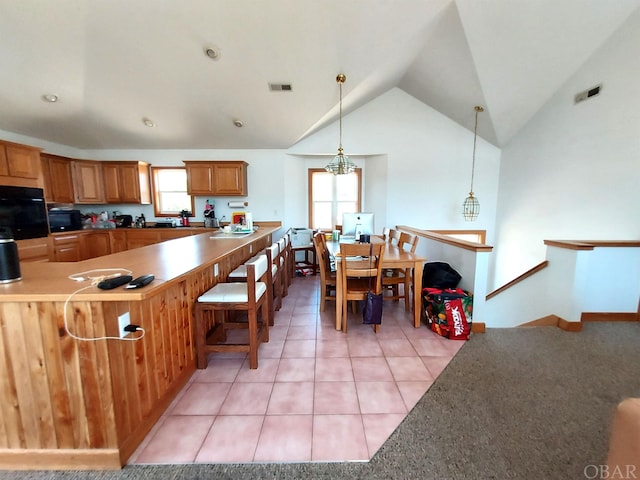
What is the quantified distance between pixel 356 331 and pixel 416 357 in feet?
2.12

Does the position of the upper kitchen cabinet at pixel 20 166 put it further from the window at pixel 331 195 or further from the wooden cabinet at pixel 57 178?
the window at pixel 331 195

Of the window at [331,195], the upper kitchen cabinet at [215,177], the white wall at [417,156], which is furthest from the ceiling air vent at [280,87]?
the window at [331,195]

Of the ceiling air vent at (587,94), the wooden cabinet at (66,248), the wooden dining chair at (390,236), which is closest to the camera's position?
the ceiling air vent at (587,94)

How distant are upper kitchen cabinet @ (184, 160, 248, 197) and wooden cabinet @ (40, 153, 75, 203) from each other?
6.17 ft

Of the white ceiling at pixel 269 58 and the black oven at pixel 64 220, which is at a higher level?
the white ceiling at pixel 269 58

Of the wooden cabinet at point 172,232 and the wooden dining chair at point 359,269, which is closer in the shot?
the wooden dining chair at point 359,269

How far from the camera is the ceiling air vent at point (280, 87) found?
358 centimetres

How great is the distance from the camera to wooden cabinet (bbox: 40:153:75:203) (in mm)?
4137

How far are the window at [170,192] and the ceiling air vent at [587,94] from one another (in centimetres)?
641

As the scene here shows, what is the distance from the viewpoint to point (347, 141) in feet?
16.8

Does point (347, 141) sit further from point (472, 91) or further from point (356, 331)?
point (356, 331)

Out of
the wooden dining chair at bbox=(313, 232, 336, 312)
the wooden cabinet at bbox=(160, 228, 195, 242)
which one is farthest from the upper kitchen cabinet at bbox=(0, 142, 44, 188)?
the wooden dining chair at bbox=(313, 232, 336, 312)

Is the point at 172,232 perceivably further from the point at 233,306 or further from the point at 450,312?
the point at 450,312

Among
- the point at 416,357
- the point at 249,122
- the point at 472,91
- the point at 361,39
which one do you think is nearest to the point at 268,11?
the point at 361,39
